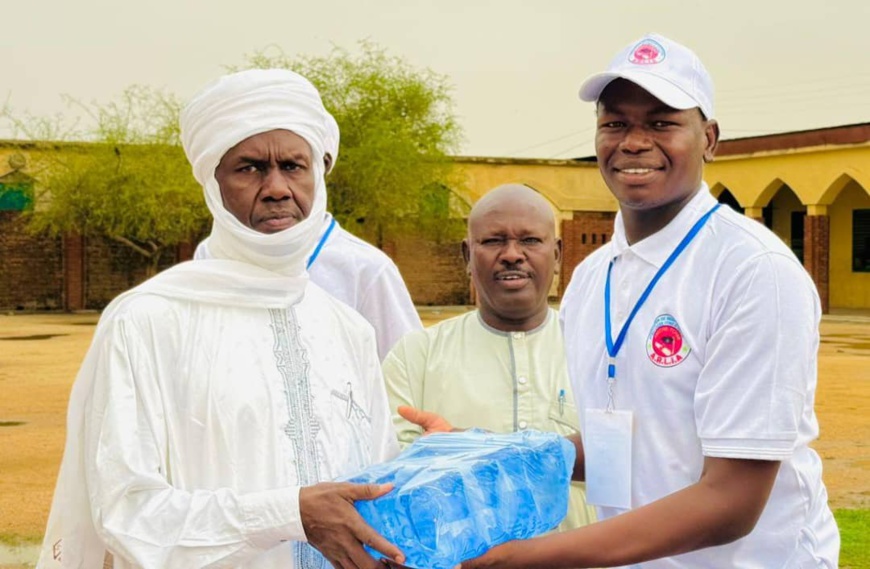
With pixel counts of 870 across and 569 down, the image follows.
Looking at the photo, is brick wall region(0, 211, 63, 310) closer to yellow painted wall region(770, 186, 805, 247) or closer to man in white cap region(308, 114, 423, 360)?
yellow painted wall region(770, 186, 805, 247)

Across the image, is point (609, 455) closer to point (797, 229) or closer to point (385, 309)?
point (385, 309)

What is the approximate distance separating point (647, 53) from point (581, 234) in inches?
1319

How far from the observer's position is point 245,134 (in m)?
2.59

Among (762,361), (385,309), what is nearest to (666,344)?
(762,361)

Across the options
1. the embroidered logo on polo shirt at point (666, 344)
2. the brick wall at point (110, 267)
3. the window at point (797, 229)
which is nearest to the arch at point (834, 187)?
A: the window at point (797, 229)

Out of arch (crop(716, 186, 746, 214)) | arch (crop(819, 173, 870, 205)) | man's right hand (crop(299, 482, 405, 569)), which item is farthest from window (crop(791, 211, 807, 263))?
man's right hand (crop(299, 482, 405, 569))

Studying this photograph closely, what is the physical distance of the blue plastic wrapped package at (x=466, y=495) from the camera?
208 cm

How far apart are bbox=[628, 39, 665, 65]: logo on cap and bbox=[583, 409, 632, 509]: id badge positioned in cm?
69

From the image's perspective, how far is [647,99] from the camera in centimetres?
229

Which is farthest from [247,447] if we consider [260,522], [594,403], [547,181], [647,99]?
[547,181]

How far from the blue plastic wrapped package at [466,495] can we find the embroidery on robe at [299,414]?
0.80 ft

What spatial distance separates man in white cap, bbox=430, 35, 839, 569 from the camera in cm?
203

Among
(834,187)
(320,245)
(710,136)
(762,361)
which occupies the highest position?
(834,187)

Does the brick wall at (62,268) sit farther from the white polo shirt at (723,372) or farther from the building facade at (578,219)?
the white polo shirt at (723,372)
